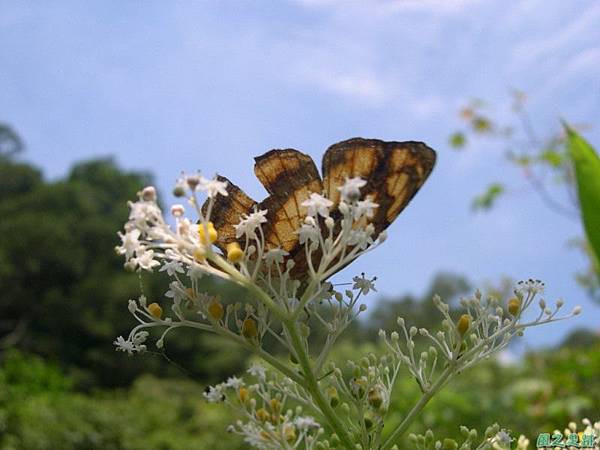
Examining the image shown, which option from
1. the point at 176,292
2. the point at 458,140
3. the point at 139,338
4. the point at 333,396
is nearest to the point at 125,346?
the point at 139,338

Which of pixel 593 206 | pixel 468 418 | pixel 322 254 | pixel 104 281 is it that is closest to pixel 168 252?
pixel 322 254

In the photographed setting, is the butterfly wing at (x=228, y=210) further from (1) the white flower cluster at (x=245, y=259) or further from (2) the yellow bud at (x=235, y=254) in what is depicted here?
(2) the yellow bud at (x=235, y=254)

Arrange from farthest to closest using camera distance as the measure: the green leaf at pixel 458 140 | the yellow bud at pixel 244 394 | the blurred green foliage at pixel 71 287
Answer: the blurred green foliage at pixel 71 287 < the green leaf at pixel 458 140 < the yellow bud at pixel 244 394

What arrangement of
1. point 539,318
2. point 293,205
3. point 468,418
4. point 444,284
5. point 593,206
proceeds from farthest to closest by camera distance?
point 444,284 → point 468,418 → point 539,318 → point 293,205 → point 593,206

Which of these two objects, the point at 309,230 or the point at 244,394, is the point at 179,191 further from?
the point at 244,394

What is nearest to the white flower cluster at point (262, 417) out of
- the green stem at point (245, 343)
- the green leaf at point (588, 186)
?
the green stem at point (245, 343)

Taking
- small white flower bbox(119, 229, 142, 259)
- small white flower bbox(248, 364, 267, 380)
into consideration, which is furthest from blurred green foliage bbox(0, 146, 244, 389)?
small white flower bbox(119, 229, 142, 259)

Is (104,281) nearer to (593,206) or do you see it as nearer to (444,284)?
Answer: (444,284)

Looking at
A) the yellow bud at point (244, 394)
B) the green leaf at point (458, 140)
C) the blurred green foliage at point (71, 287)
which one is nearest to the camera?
the yellow bud at point (244, 394)
